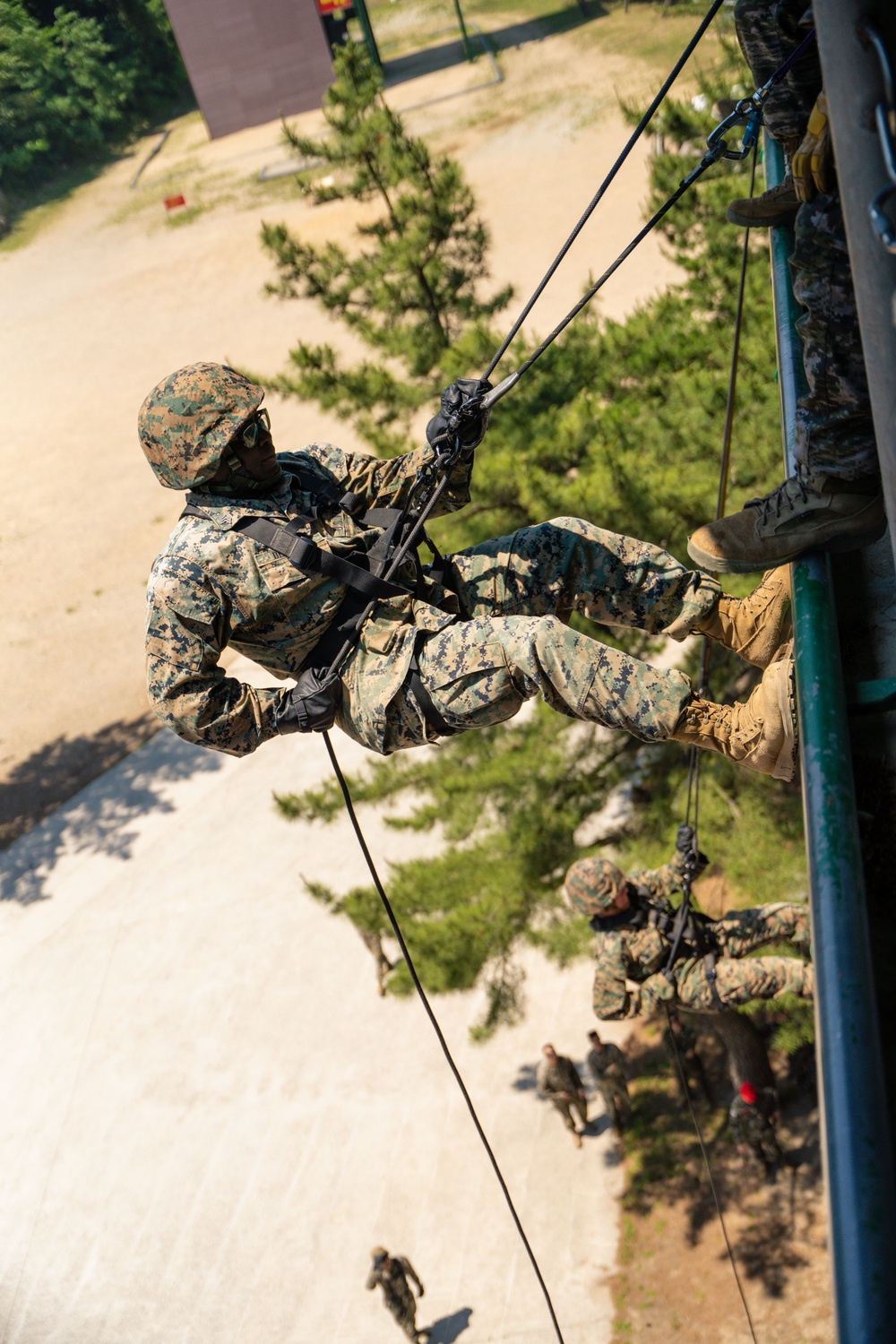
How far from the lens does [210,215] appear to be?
26281 mm

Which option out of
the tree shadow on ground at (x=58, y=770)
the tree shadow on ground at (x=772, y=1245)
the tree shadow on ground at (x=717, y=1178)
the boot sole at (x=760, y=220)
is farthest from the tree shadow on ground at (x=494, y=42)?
the tree shadow on ground at (x=772, y=1245)

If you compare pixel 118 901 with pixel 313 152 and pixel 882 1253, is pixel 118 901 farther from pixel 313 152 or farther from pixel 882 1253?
pixel 882 1253

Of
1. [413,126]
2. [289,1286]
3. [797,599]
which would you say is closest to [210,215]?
[413,126]

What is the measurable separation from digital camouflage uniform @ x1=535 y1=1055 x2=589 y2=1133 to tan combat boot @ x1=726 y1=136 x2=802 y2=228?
597 centimetres

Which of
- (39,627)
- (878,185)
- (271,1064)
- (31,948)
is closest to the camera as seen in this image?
(878,185)

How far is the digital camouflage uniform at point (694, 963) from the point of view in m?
6.15

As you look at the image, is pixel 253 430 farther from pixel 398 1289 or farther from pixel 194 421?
pixel 398 1289

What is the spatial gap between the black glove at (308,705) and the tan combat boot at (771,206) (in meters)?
2.42

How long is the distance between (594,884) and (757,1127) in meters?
3.03

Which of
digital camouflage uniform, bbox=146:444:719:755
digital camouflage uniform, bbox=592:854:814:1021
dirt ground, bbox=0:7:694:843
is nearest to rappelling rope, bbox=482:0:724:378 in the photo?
digital camouflage uniform, bbox=146:444:719:755

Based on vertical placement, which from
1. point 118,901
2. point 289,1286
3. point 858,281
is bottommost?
point 289,1286

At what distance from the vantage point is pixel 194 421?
348 centimetres

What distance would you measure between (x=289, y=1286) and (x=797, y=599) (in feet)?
24.0

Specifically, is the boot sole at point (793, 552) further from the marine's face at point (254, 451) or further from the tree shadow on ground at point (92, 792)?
the tree shadow on ground at point (92, 792)
